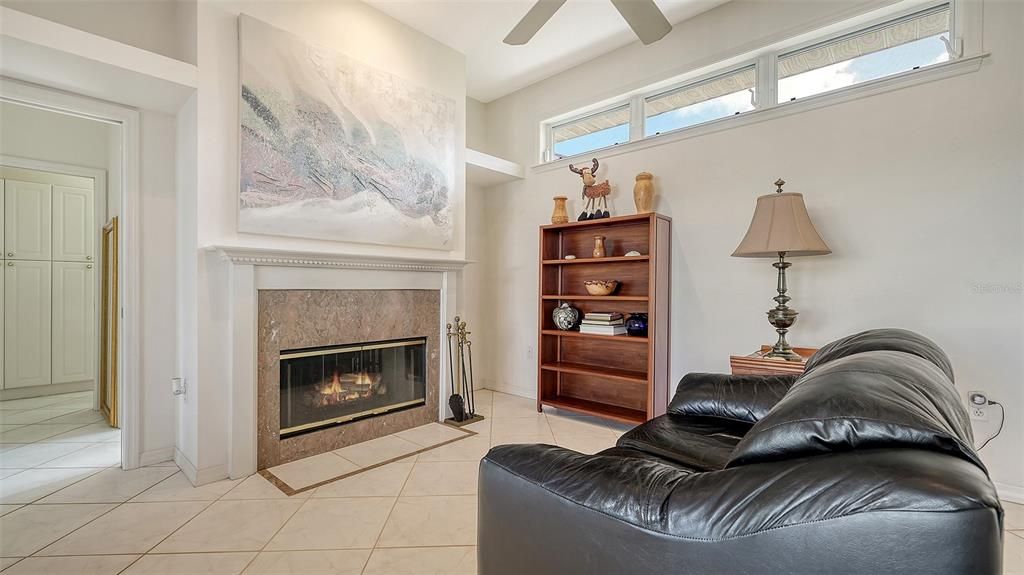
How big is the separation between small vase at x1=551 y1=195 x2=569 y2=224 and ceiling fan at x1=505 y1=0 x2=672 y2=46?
1.55 m

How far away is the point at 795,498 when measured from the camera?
653 millimetres

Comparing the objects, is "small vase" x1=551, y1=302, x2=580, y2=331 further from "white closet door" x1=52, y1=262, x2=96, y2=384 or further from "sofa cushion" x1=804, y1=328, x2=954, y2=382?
"white closet door" x1=52, y1=262, x2=96, y2=384

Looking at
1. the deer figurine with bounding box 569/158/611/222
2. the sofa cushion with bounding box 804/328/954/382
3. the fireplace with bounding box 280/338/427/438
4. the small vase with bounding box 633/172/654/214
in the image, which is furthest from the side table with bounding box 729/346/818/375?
the fireplace with bounding box 280/338/427/438

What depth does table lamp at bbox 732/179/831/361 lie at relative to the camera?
238cm

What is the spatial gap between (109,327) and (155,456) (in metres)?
1.26

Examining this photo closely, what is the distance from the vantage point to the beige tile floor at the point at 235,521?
170 cm

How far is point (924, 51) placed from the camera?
2467 mm

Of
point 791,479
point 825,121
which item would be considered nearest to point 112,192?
point 791,479

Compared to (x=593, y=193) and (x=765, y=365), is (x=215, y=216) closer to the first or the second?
(x=593, y=193)

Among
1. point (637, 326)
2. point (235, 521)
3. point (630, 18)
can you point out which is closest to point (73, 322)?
point (235, 521)

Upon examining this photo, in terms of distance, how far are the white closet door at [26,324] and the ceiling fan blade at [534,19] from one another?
4.70m

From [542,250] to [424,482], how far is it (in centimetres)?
202

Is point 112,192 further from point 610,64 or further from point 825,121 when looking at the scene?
point 825,121

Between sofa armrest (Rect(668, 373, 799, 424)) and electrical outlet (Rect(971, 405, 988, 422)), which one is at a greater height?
sofa armrest (Rect(668, 373, 799, 424))
